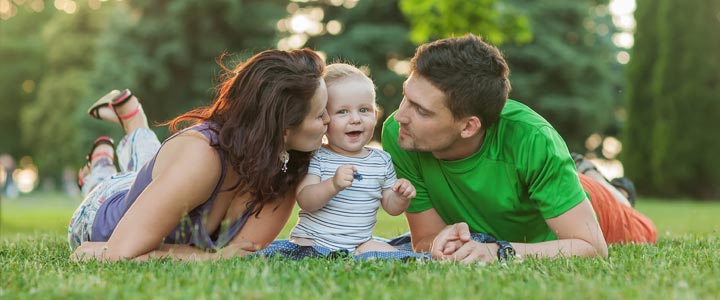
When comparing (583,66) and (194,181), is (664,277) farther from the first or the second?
(583,66)

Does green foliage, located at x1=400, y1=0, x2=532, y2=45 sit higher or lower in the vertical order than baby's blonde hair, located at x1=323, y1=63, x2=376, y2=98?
higher

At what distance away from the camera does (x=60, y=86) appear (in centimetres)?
3947

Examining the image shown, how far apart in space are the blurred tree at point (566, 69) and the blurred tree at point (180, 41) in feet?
29.5

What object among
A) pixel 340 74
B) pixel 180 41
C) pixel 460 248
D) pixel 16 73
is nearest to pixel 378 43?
pixel 180 41

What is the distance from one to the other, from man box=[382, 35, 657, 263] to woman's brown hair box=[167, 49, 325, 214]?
26.7 inches

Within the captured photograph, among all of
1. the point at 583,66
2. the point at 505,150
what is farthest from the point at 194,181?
the point at 583,66

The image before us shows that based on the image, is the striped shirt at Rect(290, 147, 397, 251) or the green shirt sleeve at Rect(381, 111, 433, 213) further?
the green shirt sleeve at Rect(381, 111, 433, 213)

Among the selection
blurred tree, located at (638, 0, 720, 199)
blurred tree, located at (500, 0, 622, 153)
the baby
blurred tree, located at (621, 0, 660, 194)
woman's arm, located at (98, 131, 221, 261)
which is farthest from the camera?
blurred tree, located at (500, 0, 622, 153)

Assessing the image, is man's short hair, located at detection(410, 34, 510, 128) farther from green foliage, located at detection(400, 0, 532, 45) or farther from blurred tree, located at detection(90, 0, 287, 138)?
blurred tree, located at detection(90, 0, 287, 138)

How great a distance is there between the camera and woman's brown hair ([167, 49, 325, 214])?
4.21 meters

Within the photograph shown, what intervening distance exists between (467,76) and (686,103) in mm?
20143

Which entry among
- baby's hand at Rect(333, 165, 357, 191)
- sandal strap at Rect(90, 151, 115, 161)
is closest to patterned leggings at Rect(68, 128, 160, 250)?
sandal strap at Rect(90, 151, 115, 161)

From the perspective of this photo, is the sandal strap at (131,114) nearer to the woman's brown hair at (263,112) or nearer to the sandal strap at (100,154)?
the sandal strap at (100,154)

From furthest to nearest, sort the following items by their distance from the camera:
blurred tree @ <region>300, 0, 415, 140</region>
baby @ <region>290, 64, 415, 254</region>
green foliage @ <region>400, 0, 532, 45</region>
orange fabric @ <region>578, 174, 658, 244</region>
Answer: blurred tree @ <region>300, 0, 415, 140</region>, green foliage @ <region>400, 0, 532, 45</region>, orange fabric @ <region>578, 174, 658, 244</region>, baby @ <region>290, 64, 415, 254</region>
